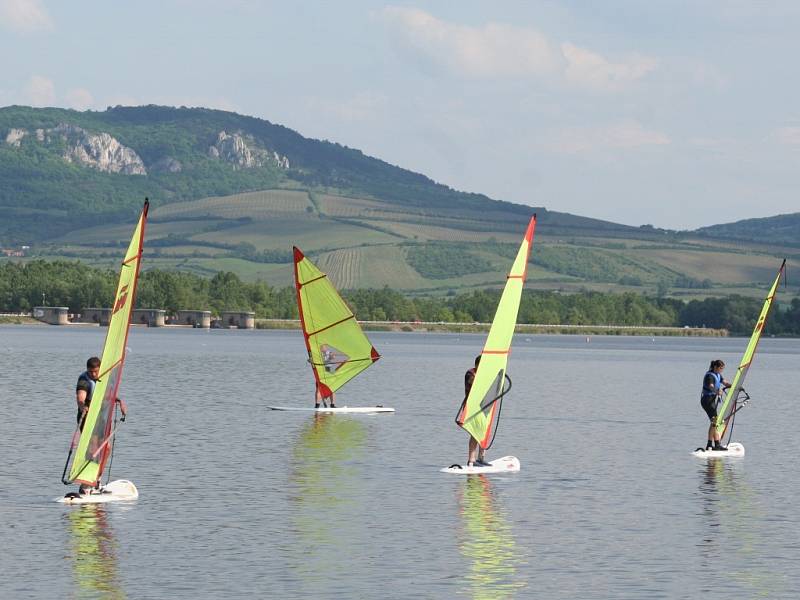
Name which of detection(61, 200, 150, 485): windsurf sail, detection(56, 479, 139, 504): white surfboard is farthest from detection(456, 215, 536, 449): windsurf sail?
detection(61, 200, 150, 485): windsurf sail

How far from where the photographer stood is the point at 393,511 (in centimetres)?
3297

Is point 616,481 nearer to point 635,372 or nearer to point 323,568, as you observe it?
point 323,568

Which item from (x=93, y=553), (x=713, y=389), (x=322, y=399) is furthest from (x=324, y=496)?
(x=322, y=399)

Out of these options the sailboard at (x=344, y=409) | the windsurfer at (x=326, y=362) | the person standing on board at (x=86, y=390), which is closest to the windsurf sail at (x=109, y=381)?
the person standing on board at (x=86, y=390)

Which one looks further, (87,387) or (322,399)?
(322,399)

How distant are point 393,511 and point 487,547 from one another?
4.61 meters

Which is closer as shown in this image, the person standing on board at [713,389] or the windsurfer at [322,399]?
the person standing on board at [713,389]

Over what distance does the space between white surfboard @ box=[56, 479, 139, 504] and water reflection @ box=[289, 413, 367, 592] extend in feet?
11.2

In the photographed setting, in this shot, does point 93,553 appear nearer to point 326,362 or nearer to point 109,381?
point 109,381

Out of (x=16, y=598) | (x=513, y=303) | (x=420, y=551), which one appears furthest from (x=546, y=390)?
(x=16, y=598)

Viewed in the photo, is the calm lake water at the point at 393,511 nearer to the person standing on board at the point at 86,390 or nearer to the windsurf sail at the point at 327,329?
the person standing on board at the point at 86,390

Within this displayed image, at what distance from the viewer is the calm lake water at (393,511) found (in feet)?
83.5

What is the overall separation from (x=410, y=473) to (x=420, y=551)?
12375mm

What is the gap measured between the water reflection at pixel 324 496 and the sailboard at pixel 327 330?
813 cm
